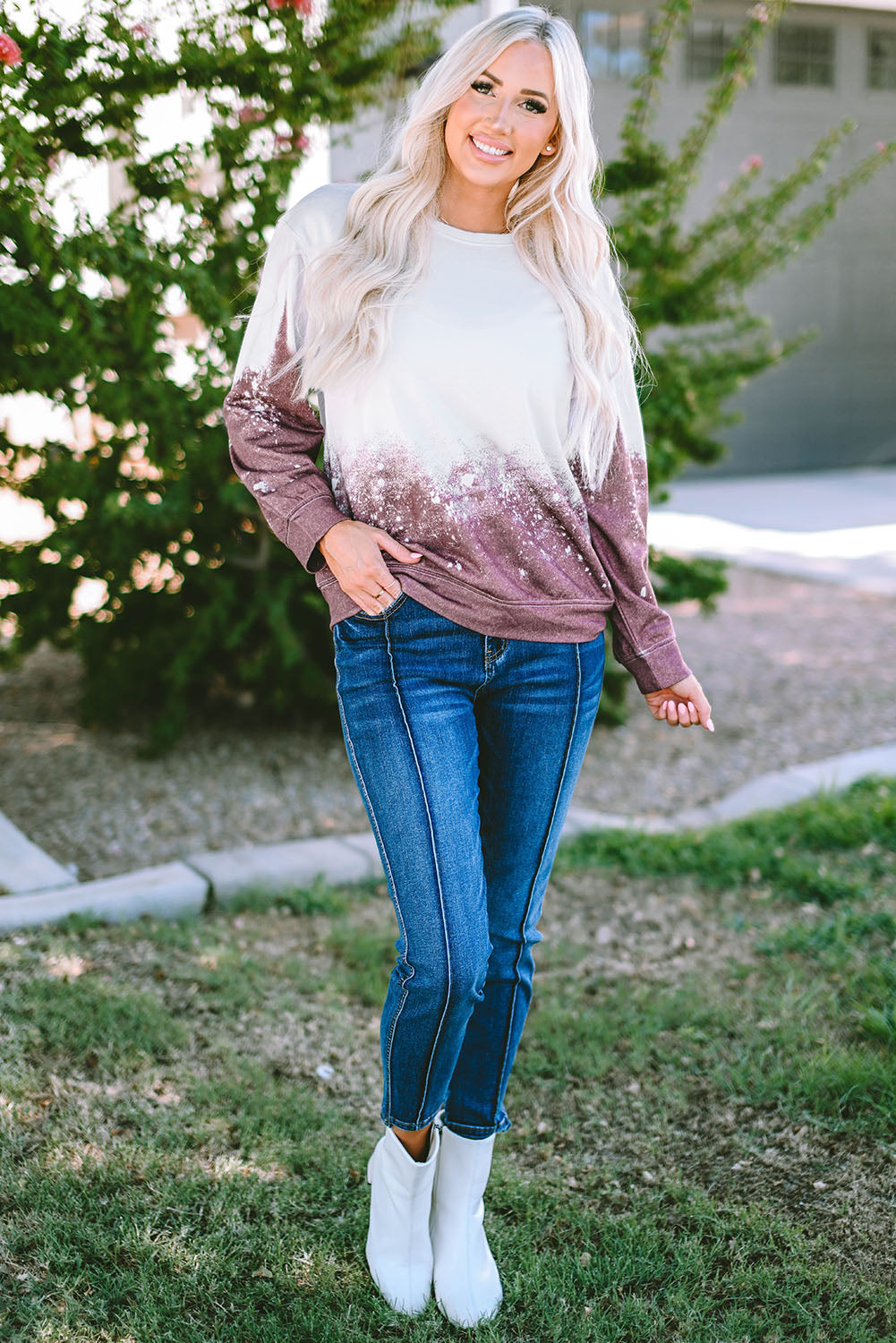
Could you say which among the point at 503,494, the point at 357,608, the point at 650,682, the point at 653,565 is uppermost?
the point at 503,494

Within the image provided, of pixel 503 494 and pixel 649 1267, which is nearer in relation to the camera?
pixel 503 494

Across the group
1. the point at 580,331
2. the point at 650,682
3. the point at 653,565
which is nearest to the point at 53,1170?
the point at 650,682

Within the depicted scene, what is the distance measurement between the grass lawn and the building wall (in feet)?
29.0

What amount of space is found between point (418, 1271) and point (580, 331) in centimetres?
155

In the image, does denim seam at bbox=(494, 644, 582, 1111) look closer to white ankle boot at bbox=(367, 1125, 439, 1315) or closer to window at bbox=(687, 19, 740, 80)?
white ankle boot at bbox=(367, 1125, 439, 1315)

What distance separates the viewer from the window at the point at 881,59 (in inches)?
478

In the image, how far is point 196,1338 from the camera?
206 cm

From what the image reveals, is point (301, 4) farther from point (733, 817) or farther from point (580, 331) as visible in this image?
point (733, 817)

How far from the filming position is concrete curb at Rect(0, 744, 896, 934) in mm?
3461

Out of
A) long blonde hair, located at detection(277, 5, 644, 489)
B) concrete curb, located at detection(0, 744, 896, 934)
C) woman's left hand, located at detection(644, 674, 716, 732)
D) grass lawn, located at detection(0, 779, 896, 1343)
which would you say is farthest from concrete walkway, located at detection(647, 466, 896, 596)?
long blonde hair, located at detection(277, 5, 644, 489)

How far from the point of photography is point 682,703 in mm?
2270

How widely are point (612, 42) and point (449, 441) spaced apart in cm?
1002

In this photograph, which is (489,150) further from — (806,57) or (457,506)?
(806,57)

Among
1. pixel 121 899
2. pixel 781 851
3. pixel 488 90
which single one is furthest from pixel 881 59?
pixel 488 90
